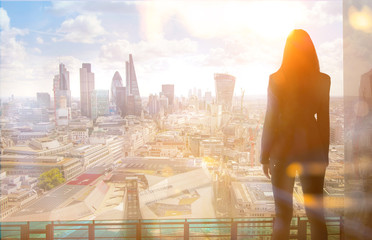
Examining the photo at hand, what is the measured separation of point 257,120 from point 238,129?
285 mm

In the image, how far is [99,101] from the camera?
125 inches

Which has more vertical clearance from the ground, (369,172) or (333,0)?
(333,0)

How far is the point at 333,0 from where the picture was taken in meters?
2.41

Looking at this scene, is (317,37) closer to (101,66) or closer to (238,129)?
(238,129)

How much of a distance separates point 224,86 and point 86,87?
59.0 inches

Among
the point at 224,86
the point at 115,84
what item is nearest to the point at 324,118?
the point at 224,86

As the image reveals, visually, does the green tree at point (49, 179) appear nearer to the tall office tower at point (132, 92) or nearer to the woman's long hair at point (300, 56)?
the tall office tower at point (132, 92)

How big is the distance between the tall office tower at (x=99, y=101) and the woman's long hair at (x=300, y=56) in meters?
2.26

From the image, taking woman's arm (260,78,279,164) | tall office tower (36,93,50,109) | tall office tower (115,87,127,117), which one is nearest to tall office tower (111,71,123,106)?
tall office tower (115,87,127,117)

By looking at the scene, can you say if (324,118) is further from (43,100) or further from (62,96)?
(43,100)

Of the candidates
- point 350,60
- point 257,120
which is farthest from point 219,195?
point 350,60

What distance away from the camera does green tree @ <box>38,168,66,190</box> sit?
2905 mm

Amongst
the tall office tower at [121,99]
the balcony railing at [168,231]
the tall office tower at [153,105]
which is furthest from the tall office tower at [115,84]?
the balcony railing at [168,231]

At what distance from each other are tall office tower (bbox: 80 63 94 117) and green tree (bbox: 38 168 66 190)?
0.73 m
